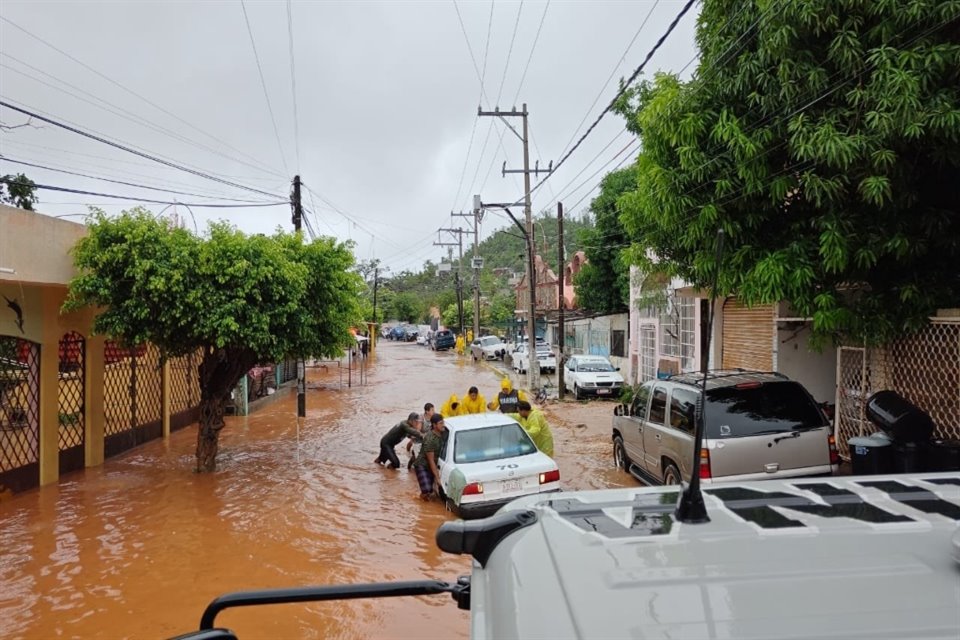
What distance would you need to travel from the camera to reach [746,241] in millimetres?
8820

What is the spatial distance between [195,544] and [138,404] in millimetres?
8109

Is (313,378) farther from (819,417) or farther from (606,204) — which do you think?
(819,417)

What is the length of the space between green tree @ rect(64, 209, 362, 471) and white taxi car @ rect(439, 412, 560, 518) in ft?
11.4

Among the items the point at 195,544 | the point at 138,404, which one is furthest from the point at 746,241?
the point at 138,404

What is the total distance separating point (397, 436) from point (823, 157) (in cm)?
851

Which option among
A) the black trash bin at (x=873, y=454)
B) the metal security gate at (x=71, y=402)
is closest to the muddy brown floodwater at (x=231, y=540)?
the metal security gate at (x=71, y=402)

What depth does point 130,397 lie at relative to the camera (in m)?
14.8

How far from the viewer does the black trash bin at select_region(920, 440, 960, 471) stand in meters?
6.70

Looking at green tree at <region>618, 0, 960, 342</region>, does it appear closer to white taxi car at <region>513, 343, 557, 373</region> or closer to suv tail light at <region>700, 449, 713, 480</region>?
suv tail light at <region>700, 449, 713, 480</region>

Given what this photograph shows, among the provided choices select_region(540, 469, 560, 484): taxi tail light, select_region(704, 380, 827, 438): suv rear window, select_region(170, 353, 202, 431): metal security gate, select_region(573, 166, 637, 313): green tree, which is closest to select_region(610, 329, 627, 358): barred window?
select_region(573, 166, 637, 313): green tree

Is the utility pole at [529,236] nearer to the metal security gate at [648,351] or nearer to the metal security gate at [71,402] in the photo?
the metal security gate at [648,351]

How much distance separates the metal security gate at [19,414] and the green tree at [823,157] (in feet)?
34.2

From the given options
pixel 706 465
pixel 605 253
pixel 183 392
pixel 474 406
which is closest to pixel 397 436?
pixel 474 406

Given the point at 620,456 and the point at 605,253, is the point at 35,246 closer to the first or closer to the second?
the point at 620,456
